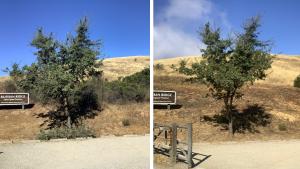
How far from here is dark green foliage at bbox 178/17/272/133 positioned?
9.60 meters

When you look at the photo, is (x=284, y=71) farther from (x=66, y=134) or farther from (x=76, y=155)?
(x=76, y=155)

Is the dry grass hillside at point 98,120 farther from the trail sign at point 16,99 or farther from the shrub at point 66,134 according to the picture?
the shrub at point 66,134

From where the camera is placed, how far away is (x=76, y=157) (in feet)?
24.2

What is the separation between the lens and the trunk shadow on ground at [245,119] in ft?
36.4

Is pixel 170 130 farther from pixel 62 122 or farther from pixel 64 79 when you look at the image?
pixel 62 122

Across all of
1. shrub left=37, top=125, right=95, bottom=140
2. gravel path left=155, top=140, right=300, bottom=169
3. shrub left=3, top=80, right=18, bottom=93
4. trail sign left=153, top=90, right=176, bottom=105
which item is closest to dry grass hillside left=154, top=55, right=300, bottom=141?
trail sign left=153, top=90, right=176, bottom=105

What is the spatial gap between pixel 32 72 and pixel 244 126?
5.81m

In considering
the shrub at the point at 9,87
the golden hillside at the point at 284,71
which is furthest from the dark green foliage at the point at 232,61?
the golden hillside at the point at 284,71

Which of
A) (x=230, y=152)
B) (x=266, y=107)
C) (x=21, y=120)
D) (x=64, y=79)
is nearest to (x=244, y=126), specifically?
(x=266, y=107)

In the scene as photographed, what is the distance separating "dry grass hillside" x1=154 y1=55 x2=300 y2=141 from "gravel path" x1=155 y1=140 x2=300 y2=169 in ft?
3.44

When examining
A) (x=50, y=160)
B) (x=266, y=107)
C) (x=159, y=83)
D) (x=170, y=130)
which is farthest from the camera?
(x=159, y=83)

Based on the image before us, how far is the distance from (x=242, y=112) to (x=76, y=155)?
6.50 m

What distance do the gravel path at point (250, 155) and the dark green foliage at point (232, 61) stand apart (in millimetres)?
1528

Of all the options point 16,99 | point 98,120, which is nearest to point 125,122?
point 98,120
